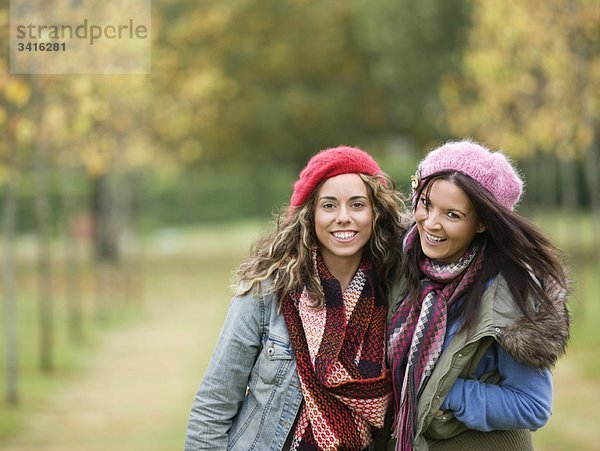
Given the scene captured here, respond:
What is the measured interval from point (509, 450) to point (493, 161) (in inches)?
38.2

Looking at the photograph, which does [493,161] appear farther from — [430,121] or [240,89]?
[240,89]

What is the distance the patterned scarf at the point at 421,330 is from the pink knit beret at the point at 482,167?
22cm

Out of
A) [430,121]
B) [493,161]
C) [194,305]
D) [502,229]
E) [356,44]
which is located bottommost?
[194,305]

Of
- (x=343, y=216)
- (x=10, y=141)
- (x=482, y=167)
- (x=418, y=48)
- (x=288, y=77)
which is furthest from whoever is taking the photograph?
(x=288, y=77)

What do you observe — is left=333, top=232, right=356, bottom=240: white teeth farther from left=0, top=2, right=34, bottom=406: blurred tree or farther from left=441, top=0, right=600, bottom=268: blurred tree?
left=441, top=0, right=600, bottom=268: blurred tree

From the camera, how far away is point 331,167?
323 cm

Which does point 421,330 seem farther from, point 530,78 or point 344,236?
point 530,78

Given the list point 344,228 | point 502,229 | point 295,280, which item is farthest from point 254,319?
point 502,229

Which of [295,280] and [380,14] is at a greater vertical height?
[380,14]

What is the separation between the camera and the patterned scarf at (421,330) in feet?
10.0

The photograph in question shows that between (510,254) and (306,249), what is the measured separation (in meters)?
0.69

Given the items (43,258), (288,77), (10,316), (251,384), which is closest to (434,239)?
(251,384)

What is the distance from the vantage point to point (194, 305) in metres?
16.1

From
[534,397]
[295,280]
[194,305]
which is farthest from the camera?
[194,305]
